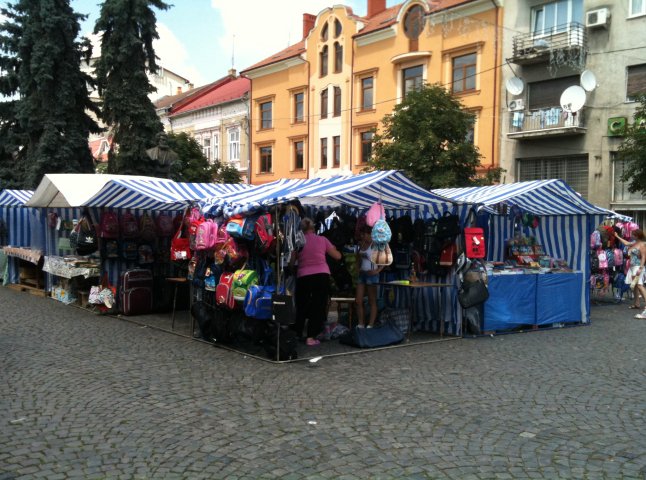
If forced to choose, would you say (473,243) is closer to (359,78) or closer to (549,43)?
(549,43)

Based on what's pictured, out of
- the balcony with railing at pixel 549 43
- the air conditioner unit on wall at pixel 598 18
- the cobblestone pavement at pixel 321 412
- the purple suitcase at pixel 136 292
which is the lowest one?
the cobblestone pavement at pixel 321 412

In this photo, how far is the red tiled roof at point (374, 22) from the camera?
95.6 ft

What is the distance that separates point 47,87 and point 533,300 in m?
21.3

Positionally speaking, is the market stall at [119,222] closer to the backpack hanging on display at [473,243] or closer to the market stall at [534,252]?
the backpack hanging on display at [473,243]

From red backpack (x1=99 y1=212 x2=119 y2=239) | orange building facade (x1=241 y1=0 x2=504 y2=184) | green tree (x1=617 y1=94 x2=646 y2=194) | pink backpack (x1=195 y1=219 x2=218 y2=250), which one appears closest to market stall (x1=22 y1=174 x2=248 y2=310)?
red backpack (x1=99 y1=212 x2=119 y2=239)

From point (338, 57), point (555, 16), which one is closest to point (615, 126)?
point (555, 16)

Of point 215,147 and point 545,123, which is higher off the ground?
point 215,147

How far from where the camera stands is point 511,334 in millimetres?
10211

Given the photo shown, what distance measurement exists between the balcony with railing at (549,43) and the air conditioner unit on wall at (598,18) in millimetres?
Answer: 393

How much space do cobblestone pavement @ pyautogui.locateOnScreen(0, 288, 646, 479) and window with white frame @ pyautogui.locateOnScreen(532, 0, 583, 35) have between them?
19.4m

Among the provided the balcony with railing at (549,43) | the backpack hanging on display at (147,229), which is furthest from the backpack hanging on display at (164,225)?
the balcony with railing at (549,43)

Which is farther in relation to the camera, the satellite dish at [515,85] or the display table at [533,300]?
the satellite dish at [515,85]

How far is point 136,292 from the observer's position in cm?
1159

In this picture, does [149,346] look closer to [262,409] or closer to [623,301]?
[262,409]
